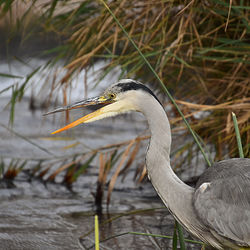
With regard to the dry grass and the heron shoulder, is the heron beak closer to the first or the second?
the heron shoulder

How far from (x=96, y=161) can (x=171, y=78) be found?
1506 millimetres

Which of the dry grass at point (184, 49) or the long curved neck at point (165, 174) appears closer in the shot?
the long curved neck at point (165, 174)

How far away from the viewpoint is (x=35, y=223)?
3.52m

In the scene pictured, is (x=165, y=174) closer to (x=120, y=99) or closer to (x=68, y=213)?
(x=120, y=99)

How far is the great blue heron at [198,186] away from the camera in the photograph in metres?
2.32

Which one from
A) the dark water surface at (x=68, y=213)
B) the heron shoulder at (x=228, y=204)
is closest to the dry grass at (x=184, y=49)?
the dark water surface at (x=68, y=213)

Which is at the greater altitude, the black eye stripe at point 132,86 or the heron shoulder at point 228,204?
the black eye stripe at point 132,86

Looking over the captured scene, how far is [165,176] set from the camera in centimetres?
239

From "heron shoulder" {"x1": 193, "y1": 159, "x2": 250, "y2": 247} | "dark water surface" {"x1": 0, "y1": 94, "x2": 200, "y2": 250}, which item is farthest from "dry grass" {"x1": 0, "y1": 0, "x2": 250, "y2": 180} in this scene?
"heron shoulder" {"x1": 193, "y1": 159, "x2": 250, "y2": 247}

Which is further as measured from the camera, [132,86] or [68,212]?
[68,212]

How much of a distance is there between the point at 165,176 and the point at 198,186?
154mm

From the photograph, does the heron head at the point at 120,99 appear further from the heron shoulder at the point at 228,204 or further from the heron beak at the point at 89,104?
the heron shoulder at the point at 228,204

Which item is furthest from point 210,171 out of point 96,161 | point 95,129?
point 95,129

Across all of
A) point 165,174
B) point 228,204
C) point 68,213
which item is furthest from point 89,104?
point 68,213
